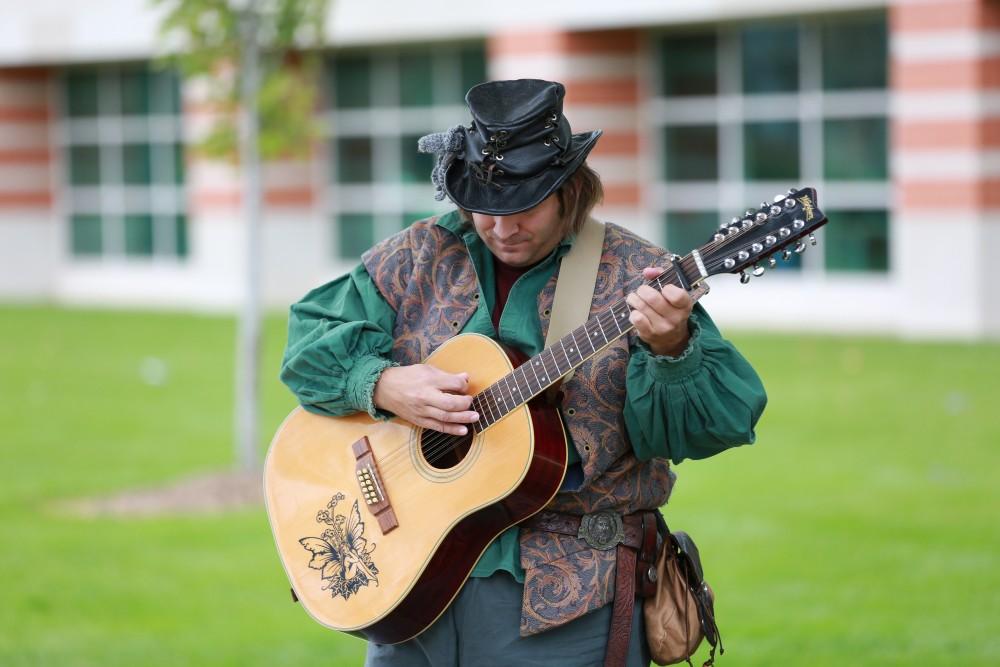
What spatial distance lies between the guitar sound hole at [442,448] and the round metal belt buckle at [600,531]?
1.19 ft

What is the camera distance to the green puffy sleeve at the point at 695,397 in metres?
3.07

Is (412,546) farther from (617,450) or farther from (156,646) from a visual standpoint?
(156,646)

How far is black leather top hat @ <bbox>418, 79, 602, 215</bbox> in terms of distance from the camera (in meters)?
3.26

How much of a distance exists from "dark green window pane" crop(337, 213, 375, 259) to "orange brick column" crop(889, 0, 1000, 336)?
26.4 feet

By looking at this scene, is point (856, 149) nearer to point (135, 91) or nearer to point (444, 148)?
point (135, 91)

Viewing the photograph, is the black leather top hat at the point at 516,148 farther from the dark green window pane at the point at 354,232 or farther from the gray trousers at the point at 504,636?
the dark green window pane at the point at 354,232

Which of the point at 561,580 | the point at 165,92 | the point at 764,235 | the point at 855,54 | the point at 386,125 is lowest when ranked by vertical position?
the point at 561,580

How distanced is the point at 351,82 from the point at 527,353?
17.6 m

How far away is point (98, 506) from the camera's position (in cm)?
859

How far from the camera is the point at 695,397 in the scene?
121 inches

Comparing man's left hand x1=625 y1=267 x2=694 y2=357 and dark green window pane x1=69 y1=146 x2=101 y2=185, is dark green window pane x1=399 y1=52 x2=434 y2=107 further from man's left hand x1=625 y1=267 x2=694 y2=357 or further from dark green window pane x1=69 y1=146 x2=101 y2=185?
man's left hand x1=625 y1=267 x2=694 y2=357

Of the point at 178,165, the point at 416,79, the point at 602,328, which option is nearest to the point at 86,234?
→ the point at 178,165

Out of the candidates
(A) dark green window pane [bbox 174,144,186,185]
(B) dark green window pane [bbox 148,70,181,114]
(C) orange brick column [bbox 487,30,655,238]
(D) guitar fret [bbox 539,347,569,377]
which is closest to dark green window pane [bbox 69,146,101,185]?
(B) dark green window pane [bbox 148,70,181,114]

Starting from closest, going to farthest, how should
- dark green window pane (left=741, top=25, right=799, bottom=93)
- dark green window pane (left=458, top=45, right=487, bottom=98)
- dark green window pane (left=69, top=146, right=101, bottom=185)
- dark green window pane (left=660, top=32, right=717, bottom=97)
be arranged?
dark green window pane (left=741, top=25, right=799, bottom=93) < dark green window pane (left=660, top=32, right=717, bottom=97) < dark green window pane (left=458, top=45, right=487, bottom=98) < dark green window pane (left=69, top=146, right=101, bottom=185)
